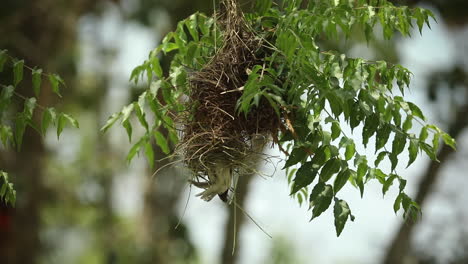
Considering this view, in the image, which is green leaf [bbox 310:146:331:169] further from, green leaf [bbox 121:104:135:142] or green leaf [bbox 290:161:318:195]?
green leaf [bbox 121:104:135:142]

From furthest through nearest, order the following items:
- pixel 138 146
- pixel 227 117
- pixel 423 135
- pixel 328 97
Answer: pixel 138 146, pixel 227 117, pixel 423 135, pixel 328 97

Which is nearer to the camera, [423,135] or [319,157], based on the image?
[319,157]

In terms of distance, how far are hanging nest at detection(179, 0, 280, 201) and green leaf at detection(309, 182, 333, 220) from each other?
0.48m

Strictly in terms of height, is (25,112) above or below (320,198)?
above

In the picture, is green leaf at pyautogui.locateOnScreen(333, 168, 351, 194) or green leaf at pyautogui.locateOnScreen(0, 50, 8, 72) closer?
green leaf at pyautogui.locateOnScreen(333, 168, 351, 194)

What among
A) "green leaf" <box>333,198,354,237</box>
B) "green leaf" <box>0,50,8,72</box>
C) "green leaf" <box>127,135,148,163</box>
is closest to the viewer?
"green leaf" <box>333,198,354,237</box>

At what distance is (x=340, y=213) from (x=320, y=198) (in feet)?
0.36

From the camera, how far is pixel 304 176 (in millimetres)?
3137

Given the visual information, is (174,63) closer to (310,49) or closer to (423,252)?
(310,49)

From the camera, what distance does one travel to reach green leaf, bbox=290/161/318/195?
3119 millimetres

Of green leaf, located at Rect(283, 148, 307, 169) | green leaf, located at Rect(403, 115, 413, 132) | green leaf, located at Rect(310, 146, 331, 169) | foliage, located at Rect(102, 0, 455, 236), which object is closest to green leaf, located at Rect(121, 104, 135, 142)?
foliage, located at Rect(102, 0, 455, 236)

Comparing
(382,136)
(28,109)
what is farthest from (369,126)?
(28,109)

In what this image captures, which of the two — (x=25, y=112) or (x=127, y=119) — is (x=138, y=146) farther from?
(x=25, y=112)

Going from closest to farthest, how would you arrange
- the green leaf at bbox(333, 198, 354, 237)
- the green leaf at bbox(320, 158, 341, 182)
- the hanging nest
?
the green leaf at bbox(333, 198, 354, 237) → the green leaf at bbox(320, 158, 341, 182) → the hanging nest
